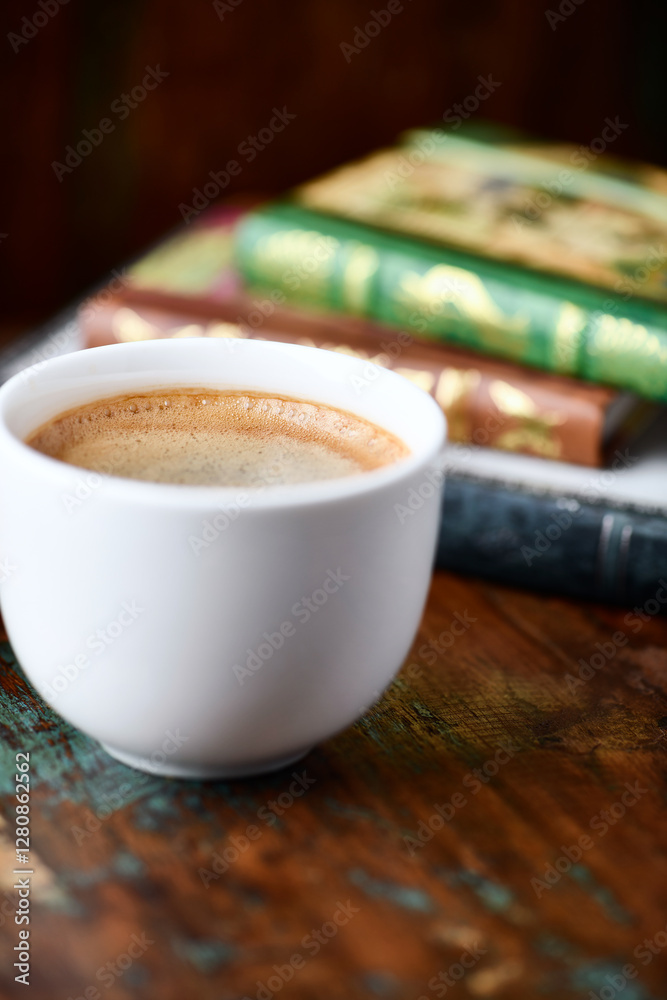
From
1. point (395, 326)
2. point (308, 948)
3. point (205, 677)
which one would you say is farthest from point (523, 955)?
point (395, 326)

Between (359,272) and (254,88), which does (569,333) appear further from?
(254,88)

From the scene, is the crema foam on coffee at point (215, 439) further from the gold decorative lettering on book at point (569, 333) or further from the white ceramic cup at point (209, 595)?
the gold decorative lettering on book at point (569, 333)

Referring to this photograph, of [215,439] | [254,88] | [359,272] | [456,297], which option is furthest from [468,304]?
[254,88]

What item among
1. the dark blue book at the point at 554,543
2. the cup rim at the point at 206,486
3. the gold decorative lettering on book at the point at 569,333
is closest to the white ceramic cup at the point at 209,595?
the cup rim at the point at 206,486

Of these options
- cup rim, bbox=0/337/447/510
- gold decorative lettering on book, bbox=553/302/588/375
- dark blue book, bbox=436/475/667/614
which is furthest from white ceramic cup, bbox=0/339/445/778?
gold decorative lettering on book, bbox=553/302/588/375

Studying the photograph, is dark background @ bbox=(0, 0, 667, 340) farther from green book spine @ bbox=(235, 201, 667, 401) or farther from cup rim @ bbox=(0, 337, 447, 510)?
cup rim @ bbox=(0, 337, 447, 510)

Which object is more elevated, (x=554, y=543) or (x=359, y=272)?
(x=359, y=272)
